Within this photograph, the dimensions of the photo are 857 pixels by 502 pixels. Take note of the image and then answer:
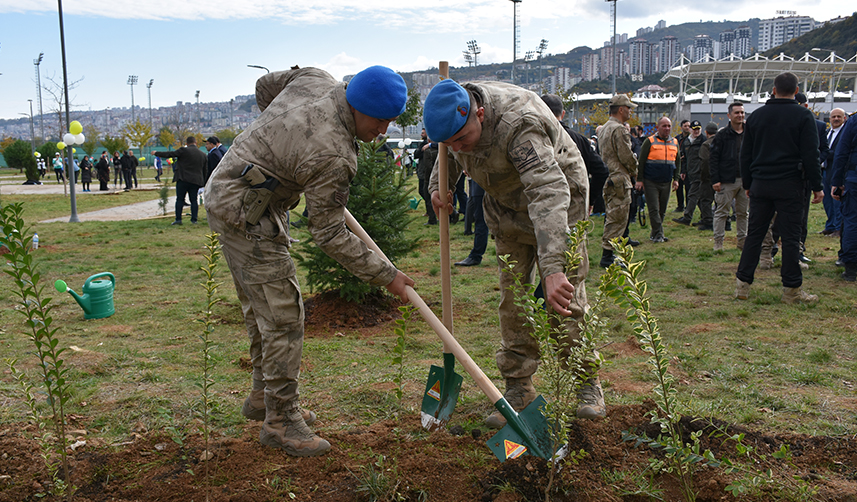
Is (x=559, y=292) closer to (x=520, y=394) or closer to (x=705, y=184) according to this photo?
(x=520, y=394)

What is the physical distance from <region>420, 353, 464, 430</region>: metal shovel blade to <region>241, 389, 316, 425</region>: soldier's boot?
0.69 m

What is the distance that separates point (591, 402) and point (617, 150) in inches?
205

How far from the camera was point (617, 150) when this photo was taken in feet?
26.0

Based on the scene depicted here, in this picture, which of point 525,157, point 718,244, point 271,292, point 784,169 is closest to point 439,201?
point 525,157

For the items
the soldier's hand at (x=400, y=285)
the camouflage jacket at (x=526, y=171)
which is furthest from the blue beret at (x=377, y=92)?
the soldier's hand at (x=400, y=285)

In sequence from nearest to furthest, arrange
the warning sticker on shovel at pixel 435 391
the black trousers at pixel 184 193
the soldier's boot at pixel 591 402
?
the soldier's boot at pixel 591 402 < the warning sticker on shovel at pixel 435 391 < the black trousers at pixel 184 193

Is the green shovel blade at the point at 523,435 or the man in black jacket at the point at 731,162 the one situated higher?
the man in black jacket at the point at 731,162

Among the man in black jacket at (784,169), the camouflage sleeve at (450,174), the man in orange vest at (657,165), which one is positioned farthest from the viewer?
the man in orange vest at (657,165)

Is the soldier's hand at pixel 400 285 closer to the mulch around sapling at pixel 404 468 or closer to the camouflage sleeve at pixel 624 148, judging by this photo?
the mulch around sapling at pixel 404 468

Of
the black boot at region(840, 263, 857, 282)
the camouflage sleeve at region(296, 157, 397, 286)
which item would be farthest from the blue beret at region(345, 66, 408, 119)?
the black boot at region(840, 263, 857, 282)

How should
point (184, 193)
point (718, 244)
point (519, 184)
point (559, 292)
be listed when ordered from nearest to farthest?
point (559, 292) < point (519, 184) < point (718, 244) < point (184, 193)

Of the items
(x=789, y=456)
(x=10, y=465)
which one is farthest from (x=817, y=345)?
(x=10, y=465)

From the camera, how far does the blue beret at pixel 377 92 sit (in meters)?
2.80

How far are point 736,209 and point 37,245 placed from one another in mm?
11808
